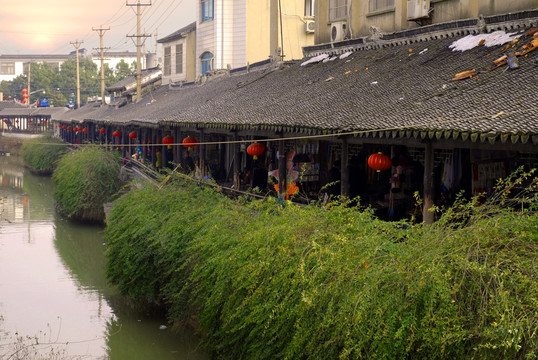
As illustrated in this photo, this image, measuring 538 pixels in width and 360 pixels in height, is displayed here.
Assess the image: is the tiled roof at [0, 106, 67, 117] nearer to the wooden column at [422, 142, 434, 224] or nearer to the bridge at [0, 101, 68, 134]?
the bridge at [0, 101, 68, 134]

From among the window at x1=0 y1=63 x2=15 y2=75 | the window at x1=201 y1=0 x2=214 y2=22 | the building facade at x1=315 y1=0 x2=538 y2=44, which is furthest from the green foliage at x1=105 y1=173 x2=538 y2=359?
the window at x1=0 y1=63 x2=15 y2=75

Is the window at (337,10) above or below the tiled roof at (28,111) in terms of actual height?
above

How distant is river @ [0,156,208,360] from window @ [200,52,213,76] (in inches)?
467

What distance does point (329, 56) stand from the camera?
752 inches

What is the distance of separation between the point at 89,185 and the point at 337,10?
1078 cm

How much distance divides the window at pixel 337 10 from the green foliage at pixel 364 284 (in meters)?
10.3

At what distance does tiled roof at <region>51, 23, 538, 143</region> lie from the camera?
31.2 ft

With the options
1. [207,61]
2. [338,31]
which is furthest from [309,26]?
[338,31]

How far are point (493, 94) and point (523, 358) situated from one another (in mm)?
5582

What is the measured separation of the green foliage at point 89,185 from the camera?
83.1 feet

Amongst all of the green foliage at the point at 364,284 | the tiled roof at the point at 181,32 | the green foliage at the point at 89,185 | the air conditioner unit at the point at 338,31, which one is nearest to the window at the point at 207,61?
the tiled roof at the point at 181,32

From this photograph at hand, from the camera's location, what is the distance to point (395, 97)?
12.3m

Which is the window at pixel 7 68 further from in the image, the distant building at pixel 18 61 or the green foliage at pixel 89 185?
the green foliage at pixel 89 185

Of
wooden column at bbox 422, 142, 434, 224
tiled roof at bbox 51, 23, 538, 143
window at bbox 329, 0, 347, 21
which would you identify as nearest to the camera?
tiled roof at bbox 51, 23, 538, 143
